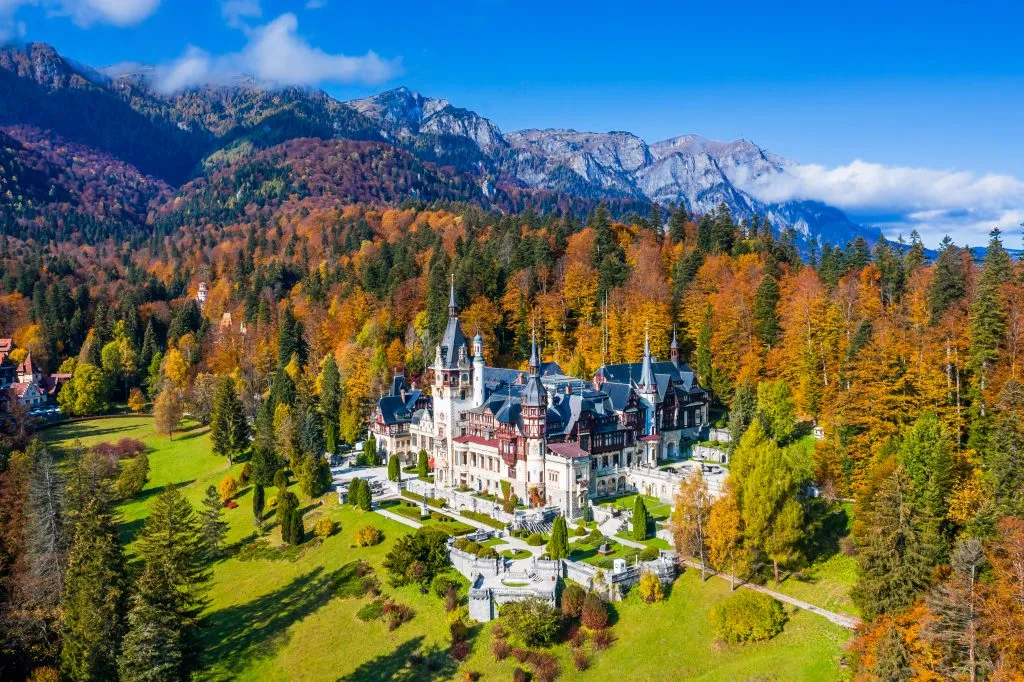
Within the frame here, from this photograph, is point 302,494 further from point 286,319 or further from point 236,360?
point 236,360

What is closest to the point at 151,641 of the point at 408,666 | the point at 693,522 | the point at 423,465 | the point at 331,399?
the point at 408,666

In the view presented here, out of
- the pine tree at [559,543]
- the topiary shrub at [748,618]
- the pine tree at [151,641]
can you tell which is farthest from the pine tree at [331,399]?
the topiary shrub at [748,618]

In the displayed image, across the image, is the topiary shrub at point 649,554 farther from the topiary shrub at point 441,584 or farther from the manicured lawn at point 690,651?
the topiary shrub at point 441,584

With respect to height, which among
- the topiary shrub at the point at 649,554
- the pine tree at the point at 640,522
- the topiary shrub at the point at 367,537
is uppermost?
the pine tree at the point at 640,522

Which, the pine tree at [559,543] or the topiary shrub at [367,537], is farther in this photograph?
the topiary shrub at [367,537]

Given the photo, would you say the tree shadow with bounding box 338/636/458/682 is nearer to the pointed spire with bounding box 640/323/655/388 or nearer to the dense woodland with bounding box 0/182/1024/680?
the dense woodland with bounding box 0/182/1024/680

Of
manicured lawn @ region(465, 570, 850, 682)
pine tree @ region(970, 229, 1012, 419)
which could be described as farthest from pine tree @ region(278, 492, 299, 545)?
pine tree @ region(970, 229, 1012, 419)
